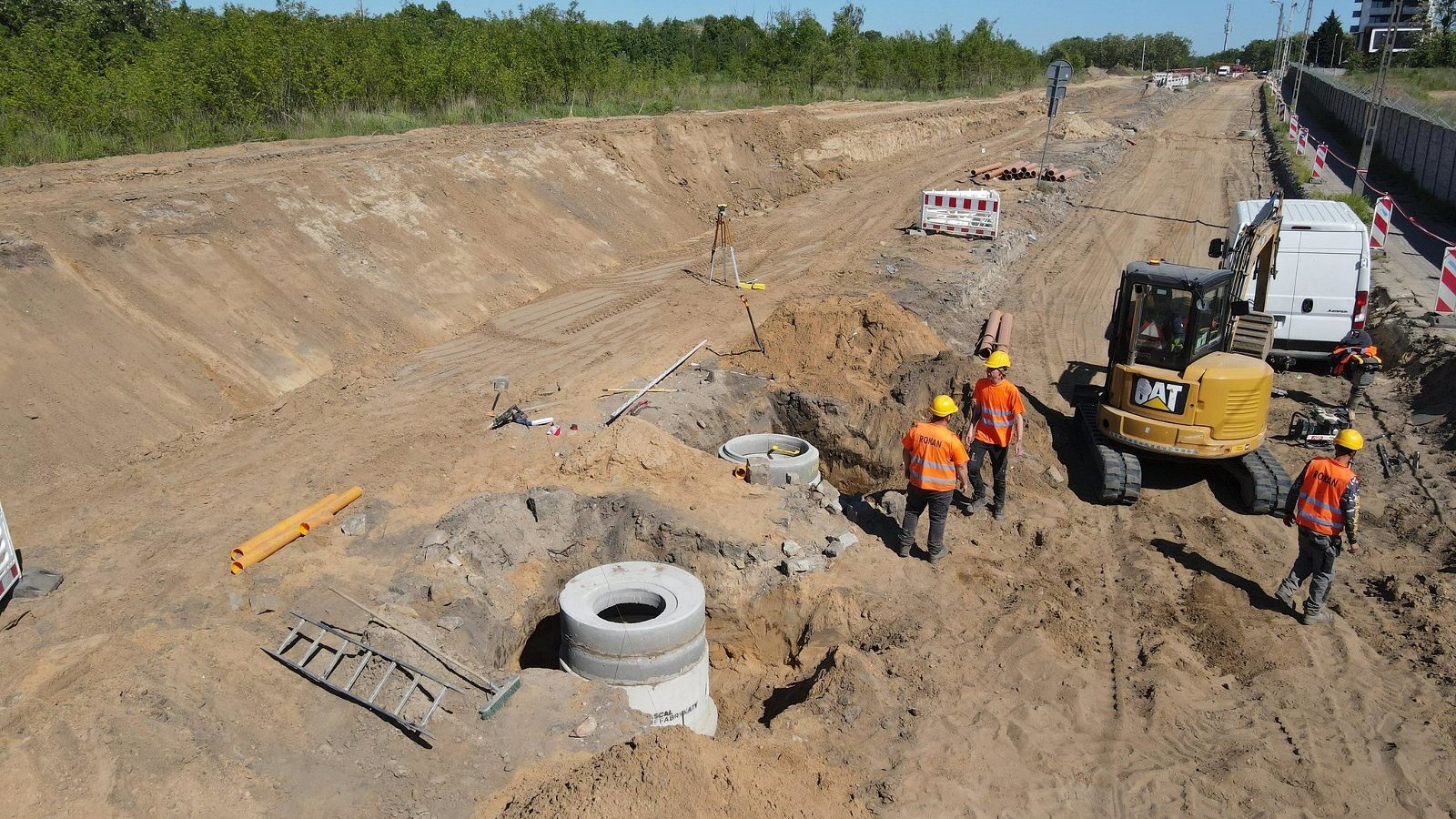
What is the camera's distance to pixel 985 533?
9734 millimetres

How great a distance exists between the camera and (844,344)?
12.7 meters

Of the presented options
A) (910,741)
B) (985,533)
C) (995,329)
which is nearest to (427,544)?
(910,741)

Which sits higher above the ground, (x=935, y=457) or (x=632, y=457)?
(x=935, y=457)

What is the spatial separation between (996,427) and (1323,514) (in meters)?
3.01

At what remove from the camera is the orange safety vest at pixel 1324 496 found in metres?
7.66

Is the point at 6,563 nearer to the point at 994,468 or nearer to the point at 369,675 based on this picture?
the point at 369,675

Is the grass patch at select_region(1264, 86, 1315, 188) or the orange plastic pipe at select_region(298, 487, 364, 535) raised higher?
the grass patch at select_region(1264, 86, 1315, 188)

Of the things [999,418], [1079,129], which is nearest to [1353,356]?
[999,418]

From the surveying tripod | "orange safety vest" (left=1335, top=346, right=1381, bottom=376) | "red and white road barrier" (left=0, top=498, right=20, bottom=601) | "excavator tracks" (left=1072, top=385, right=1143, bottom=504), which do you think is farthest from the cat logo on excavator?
"red and white road barrier" (left=0, top=498, right=20, bottom=601)

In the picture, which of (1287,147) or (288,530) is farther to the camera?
(1287,147)

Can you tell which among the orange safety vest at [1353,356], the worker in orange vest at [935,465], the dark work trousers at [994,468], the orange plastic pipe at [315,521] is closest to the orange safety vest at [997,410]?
the dark work trousers at [994,468]

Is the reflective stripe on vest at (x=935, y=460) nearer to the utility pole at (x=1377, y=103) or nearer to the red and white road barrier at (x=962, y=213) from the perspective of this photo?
the red and white road barrier at (x=962, y=213)

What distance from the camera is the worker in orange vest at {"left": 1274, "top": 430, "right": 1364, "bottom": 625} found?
302 inches

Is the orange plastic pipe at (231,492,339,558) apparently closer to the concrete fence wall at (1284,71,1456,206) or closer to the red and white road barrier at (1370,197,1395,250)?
the red and white road barrier at (1370,197,1395,250)
